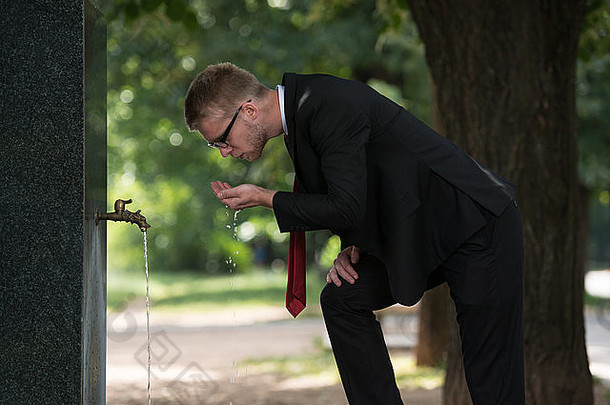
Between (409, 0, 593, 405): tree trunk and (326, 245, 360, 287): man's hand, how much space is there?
219 cm

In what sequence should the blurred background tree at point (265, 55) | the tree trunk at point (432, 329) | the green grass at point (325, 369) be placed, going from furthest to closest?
the blurred background tree at point (265, 55)
the tree trunk at point (432, 329)
the green grass at point (325, 369)

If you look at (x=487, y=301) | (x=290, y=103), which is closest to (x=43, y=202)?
(x=290, y=103)

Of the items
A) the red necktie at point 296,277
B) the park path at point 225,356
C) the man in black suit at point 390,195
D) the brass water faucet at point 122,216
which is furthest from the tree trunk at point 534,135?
the brass water faucet at point 122,216

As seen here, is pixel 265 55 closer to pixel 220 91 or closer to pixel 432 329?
pixel 432 329

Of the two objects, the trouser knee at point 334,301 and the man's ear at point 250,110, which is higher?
the man's ear at point 250,110

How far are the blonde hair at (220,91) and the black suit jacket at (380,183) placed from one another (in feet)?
0.50

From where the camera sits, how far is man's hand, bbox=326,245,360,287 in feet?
12.3

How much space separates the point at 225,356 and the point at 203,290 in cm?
1363

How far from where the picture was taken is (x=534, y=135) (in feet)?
18.8

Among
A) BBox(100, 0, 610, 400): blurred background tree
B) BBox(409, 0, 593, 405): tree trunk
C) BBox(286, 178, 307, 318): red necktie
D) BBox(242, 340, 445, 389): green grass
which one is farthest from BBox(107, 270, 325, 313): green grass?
BBox(286, 178, 307, 318): red necktie

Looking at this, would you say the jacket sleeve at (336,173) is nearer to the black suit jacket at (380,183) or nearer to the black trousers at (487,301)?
the black suit jacket at (380,183)

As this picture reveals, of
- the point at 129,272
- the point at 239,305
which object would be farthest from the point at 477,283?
the point at 129,272

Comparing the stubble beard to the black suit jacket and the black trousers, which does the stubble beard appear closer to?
the black suit jacket

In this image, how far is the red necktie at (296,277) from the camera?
383 centimetres
